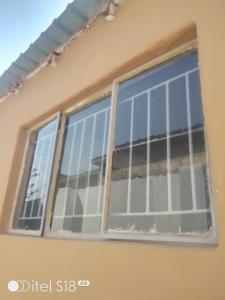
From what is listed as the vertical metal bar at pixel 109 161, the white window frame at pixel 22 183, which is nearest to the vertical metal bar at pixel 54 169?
the white window frame at pixel 22 183

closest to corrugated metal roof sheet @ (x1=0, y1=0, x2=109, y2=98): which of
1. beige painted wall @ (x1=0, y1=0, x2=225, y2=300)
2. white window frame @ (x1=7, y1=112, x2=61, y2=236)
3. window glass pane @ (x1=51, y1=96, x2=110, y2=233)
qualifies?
beige painted wall @ (x1=0, y1=0, x2=225, y2=300)

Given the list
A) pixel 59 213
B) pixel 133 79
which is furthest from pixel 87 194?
pixel 133 79

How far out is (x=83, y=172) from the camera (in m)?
2.29

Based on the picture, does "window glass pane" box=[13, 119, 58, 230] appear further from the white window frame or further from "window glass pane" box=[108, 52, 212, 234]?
"window glass pane" box=[108, 52, 212, 234]

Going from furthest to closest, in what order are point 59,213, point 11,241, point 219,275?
point 11,241 → point 59,213 → point 219,275

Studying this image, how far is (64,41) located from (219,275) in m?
2.56

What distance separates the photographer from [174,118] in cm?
174

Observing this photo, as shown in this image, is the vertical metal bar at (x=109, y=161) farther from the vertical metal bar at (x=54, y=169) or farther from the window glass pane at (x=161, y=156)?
the vertical metal bar at (x=54, y=169)

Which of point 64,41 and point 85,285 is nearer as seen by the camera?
point 85,285

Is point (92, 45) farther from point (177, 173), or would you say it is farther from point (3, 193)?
point (3, 193)

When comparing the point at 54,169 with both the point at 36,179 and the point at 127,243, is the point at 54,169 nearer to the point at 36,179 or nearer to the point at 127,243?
the point at 36,179

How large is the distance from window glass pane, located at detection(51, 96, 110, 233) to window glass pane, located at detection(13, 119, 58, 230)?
164mm

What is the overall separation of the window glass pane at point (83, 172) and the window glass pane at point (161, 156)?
23 cm

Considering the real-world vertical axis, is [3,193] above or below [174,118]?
below
